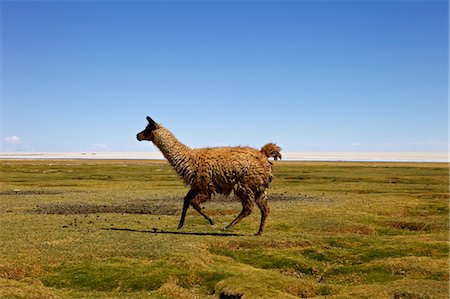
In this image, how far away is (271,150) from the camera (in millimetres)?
23922

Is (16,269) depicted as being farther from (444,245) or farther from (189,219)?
(444,245)

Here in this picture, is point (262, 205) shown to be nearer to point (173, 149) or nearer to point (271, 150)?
point (271, 150)

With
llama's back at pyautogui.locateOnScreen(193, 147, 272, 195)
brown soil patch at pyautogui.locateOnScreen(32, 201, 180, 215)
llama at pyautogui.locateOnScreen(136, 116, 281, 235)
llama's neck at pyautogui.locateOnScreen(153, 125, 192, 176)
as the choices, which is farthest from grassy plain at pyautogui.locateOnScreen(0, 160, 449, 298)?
llama's neck at pyautogui.locateOnScreen(153, 125, 192, 176)

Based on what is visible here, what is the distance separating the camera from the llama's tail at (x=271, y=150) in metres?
23.9

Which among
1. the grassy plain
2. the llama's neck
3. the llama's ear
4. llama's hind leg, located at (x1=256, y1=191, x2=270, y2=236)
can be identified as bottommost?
the grassy plain

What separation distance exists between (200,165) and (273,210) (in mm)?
10733

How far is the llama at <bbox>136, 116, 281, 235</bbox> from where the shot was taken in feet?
75.3

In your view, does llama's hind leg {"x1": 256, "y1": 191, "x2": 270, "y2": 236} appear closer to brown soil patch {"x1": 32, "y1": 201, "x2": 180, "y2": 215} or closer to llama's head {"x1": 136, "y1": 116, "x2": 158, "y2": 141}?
llama's head {"x1": 136, "y1": 116, "x2": 158, "y2": 141}

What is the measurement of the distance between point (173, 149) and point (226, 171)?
3.30 meters

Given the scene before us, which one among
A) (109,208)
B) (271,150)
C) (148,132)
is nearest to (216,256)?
(271,150)

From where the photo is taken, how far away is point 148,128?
80.6 ft

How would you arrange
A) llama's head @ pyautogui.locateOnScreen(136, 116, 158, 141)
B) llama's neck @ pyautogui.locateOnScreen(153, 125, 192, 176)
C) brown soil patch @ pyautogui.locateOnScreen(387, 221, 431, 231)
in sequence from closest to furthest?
llama's neck @ pyautogui.locateOnScreen(153, 125, 192, 176)
llama's head @ pyautogui.locateOnScreen(136, 116, 158, 141)
brown soil patch @ pyautogui.locateOnScreen(387, 221, 431, 231)

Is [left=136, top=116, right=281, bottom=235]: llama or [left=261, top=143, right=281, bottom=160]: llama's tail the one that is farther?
[left=261, top=143, right=281, bottom=160]: llama's tail

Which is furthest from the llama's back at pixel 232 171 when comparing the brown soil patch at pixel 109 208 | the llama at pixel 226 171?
the brown soil patch at pixel 109 208
